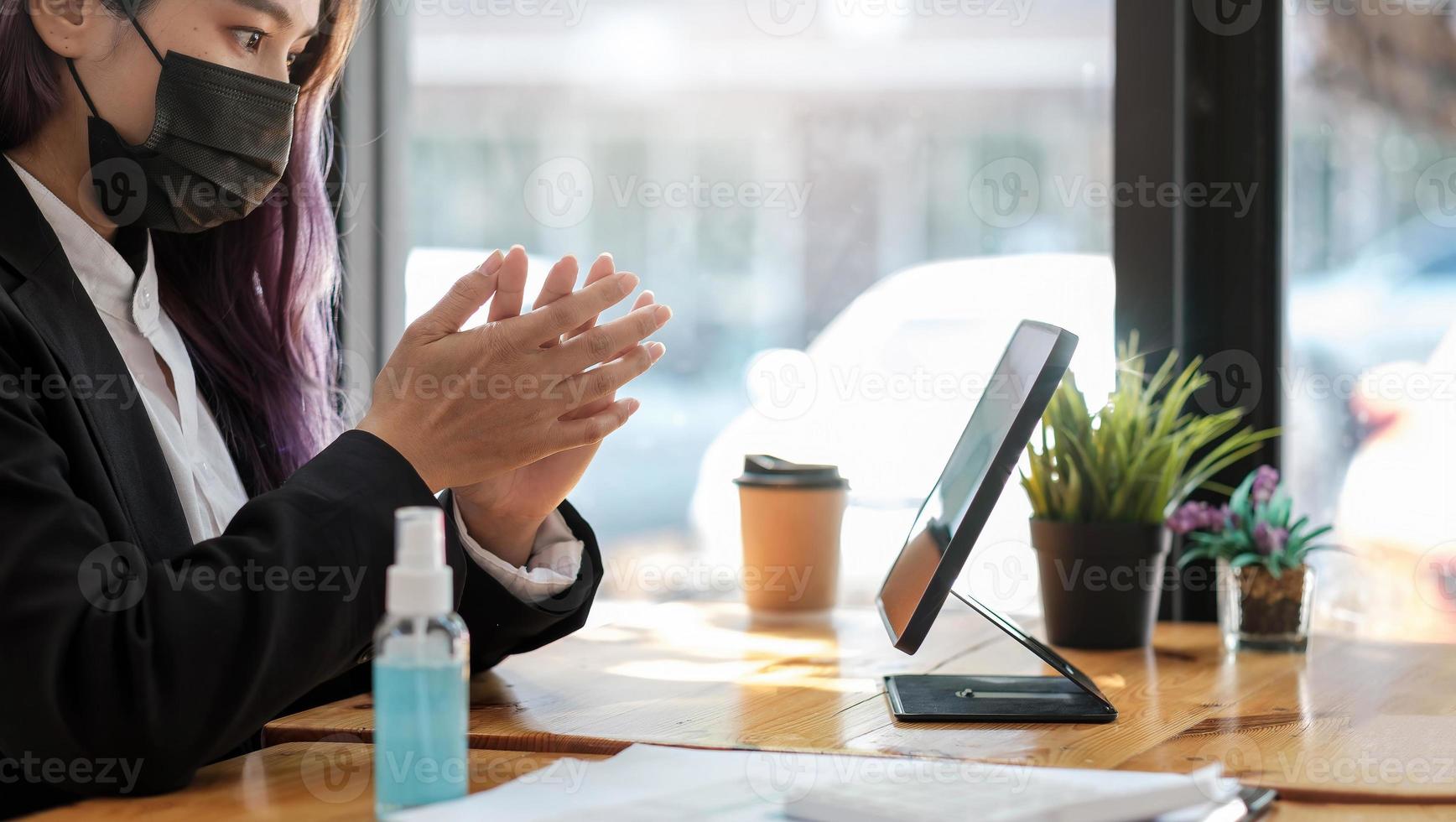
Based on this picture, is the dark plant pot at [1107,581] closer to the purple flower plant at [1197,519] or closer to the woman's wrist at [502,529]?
the purple flower plant at [1197,519]

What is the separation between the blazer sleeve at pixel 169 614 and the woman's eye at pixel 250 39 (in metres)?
0.45

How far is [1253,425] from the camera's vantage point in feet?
6.11

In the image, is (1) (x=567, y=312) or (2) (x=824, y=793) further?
(1) (x=567, y=312)

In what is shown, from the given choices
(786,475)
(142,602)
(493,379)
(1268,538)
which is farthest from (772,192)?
(142,602)

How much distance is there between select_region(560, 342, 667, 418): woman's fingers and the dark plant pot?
2.05 ft

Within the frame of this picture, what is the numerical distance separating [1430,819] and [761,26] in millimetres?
1773

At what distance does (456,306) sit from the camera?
1071 millimetres

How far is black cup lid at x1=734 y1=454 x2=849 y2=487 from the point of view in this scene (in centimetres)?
174

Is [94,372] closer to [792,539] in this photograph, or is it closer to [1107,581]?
Answer: [792,539]

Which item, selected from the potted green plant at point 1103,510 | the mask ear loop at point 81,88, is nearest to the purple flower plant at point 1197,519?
the potted green plant at point 1103,510

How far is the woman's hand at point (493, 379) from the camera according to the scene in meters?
1.03

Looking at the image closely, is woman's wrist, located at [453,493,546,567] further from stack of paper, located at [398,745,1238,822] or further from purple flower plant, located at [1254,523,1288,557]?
purple flower plant, located at [1254,523,1288,557]

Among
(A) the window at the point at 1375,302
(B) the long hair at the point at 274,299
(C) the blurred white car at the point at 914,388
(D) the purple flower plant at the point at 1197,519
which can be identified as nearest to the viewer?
(B) the long hair at the point at 274,299

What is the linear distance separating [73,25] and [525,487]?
599mm
